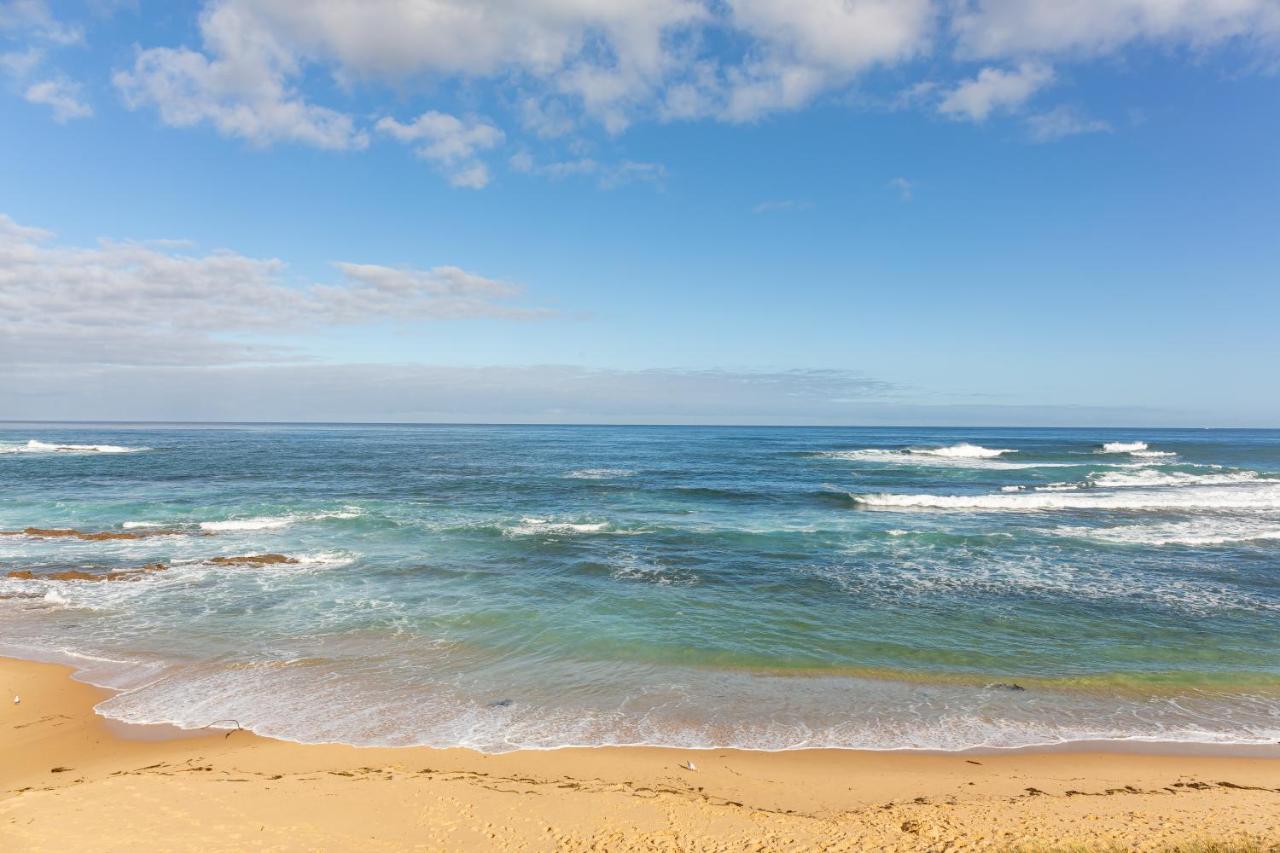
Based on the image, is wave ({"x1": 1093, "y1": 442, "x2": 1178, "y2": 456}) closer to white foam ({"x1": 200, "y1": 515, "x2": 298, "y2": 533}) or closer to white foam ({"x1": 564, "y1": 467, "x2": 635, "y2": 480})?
white foam ({"x1": 564, "y1": 467, "x2": 635, "y2": 480})

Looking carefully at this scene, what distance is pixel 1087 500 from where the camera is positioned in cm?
3241

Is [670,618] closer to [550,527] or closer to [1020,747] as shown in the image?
[1020,747]

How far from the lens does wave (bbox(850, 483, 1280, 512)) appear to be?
3009 centimetres

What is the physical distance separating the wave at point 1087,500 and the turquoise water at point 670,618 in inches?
14.6

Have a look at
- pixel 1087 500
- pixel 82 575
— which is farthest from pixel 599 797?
pixel 1087 500

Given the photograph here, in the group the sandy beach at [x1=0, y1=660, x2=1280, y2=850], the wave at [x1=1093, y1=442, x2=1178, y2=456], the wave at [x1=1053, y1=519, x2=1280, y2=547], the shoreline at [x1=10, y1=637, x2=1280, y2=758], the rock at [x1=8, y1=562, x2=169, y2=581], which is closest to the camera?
the sandy beach at [x1=0, y1=660, x2=1280, y2=850]

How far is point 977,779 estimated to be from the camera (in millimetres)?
7777

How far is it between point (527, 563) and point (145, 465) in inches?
1771

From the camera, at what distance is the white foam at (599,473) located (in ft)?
142

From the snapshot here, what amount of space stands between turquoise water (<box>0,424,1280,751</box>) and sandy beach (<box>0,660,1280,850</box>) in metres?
0.62

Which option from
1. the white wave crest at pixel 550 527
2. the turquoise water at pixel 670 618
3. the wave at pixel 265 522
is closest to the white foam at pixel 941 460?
the turquoise water at pixel 670 618

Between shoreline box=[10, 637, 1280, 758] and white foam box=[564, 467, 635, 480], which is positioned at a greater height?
white foam box=[564, 467, 635, 480]

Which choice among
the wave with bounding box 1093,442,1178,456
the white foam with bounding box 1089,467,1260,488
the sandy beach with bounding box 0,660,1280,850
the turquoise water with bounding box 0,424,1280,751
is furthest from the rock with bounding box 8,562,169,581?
the wave with bounding box 1093,442,1178,456

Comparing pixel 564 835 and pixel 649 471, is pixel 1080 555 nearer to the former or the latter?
pixel 564 835
